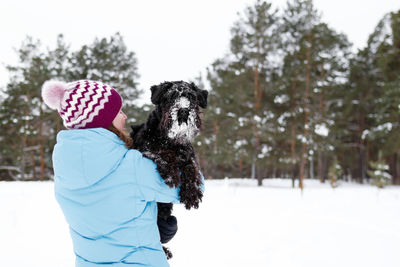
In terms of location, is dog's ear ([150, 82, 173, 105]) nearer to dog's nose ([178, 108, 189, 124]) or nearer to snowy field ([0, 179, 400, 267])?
dog's nose ([178, 108, 189, 124])

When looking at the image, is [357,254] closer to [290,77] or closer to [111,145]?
[111,145]

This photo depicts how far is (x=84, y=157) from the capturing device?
137 cm

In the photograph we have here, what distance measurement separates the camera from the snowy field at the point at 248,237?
16.4ft

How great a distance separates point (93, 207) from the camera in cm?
143

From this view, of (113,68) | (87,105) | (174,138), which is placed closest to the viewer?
(87,105)

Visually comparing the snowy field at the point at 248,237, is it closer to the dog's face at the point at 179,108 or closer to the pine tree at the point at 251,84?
the dog's face at the point at 179,108

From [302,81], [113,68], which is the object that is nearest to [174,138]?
[302,81]

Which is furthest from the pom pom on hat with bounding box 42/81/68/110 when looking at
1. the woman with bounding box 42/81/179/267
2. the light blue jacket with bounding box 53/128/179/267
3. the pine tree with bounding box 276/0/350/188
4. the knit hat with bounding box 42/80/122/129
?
the pine tree with bounding box 276/0/350/188

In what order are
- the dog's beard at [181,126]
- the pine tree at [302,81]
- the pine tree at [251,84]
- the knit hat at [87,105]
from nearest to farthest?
the knit hat at [87,105] → the dog's beard at [181,126] → the pine tree at [302,81] → the pine tree at [251,84]

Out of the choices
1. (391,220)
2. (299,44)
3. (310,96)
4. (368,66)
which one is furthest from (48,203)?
(368,66)

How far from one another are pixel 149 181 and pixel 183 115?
62cm

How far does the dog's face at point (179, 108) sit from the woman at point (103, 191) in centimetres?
43

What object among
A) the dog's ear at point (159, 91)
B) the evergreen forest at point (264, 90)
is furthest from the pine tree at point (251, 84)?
the dog's ear at point (159, 91)

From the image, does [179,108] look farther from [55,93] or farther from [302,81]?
[302,81]
